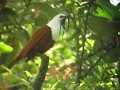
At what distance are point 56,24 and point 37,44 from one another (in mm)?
196

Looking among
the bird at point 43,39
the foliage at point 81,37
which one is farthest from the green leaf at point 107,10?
the bird at point 43,39

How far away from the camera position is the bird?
1.26m

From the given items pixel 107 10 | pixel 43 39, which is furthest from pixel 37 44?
pixel 107 10

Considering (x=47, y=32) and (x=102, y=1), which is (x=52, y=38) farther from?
(x=102, y=1)

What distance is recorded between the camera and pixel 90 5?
1.23m

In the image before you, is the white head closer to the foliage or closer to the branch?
the foliage

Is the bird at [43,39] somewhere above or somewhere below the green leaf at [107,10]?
below

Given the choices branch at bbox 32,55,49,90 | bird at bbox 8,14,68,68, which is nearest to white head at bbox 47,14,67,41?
bird at bbox 8,14,68,68

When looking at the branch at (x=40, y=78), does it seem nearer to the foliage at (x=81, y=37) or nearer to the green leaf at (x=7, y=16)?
the foliage at (x=81, y=37)

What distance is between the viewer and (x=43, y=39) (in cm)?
141

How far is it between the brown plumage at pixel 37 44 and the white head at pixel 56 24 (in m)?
0.02

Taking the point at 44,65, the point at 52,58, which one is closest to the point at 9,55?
the point at 44,65

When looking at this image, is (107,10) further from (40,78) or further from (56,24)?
(40,78)

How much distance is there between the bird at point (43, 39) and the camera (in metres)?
1.26
